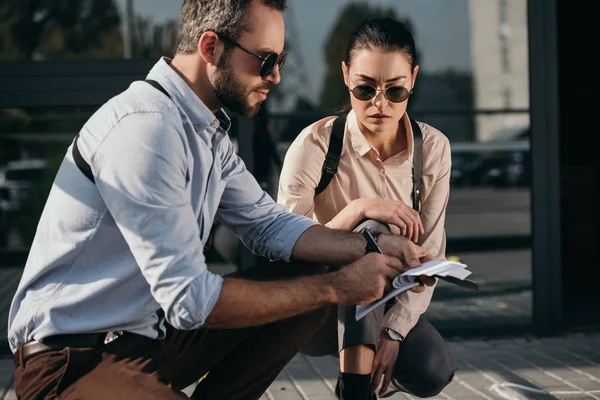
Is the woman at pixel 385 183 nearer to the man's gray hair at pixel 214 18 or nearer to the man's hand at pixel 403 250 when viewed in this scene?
the man's hand at pixel 403 250

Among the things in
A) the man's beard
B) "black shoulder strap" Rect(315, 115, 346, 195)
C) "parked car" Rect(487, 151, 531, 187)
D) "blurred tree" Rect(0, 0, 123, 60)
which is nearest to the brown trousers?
"black shoulder strap" Rect(315, 115, 346, 195)

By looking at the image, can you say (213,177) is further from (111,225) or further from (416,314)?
(416,314)

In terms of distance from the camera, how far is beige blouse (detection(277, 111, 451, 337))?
3455 millimetres

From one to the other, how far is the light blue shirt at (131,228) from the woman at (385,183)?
2.34 ft

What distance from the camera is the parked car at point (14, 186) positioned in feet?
19.1

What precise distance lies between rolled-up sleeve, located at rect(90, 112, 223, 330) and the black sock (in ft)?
2.68

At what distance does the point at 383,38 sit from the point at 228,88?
861mm

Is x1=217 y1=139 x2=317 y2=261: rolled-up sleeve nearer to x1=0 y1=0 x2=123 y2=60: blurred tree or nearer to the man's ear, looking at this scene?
the man's ear

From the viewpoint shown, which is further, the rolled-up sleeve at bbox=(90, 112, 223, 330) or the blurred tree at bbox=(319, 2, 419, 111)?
the blurred tree at bbox=(319, 2, 419, 111)

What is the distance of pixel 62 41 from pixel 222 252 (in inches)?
63.7

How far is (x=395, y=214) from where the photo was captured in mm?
3246

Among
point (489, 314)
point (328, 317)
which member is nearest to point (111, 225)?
point (328, 317)

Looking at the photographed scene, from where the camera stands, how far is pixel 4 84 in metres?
5.34

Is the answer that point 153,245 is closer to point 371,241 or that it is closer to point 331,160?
point 371,241
